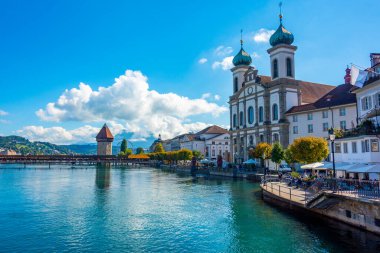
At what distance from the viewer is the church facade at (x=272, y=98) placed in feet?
227

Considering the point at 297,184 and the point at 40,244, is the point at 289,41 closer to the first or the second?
the point at 297,184

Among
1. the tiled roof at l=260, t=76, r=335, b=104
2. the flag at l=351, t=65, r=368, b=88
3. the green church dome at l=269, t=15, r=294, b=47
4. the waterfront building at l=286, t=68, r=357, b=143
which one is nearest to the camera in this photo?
the flag at l=351, t=65, r=368, b=88

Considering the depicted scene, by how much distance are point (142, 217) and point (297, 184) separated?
1655 cm

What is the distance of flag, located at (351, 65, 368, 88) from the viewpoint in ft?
88.2

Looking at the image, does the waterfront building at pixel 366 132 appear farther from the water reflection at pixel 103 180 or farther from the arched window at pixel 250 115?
the arched window at pixel 250 115

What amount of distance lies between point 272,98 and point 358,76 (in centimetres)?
4255

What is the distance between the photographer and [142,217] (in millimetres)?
26812

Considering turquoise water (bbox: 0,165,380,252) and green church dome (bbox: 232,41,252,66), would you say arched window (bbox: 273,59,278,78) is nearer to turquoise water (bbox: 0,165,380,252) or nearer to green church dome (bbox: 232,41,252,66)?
green church dome (bbox: 232,41,252,66)

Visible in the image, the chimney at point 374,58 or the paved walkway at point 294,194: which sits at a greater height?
the chimney at point 374,58

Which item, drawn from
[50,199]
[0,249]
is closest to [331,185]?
[0,249]

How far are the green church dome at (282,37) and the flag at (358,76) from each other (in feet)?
136

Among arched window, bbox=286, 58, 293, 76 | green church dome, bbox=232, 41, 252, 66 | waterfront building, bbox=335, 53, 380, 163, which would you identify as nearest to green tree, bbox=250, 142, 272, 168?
arched window, bbox=286, 58, 293, 76

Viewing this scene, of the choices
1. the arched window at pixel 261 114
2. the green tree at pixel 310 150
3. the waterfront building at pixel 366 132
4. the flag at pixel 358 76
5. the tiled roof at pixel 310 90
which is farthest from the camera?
the arched window at pixel 261 114

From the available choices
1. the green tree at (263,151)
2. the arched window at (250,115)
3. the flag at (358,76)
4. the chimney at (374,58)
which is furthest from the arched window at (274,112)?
the flag at (358,76)
